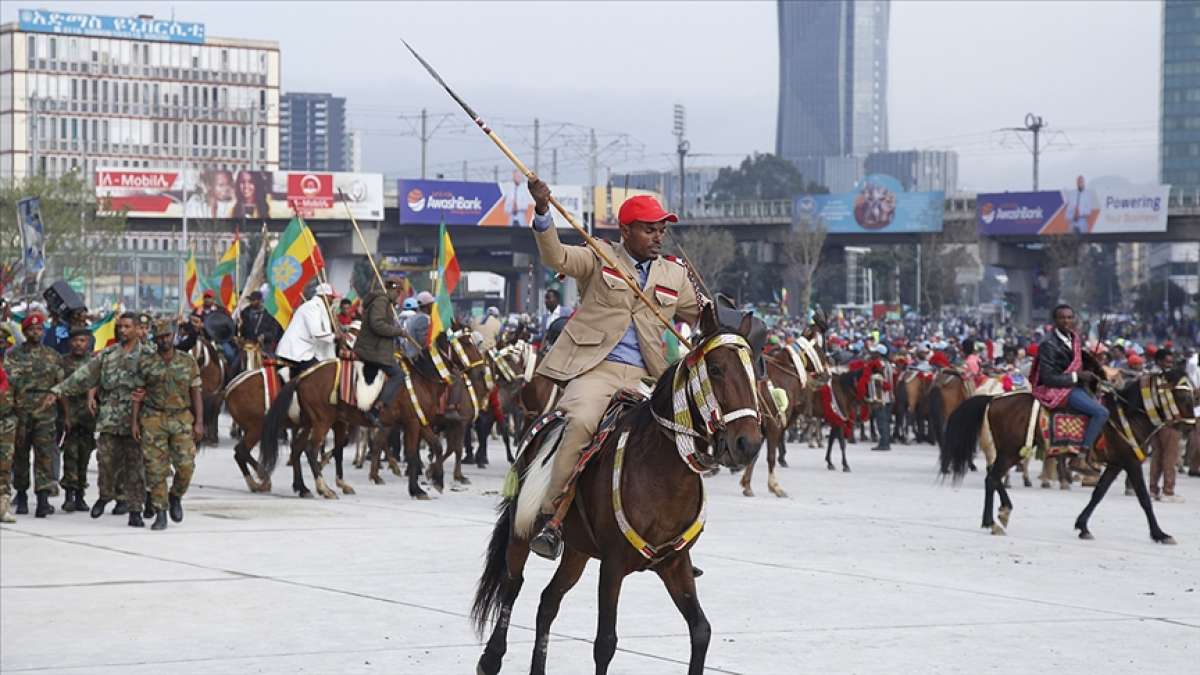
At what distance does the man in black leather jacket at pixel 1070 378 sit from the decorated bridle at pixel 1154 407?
0.17 metres

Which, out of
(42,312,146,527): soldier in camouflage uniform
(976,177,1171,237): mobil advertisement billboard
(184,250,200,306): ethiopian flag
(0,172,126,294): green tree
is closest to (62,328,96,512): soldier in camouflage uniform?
(42,312,146,527): soldier in camouflage uniform

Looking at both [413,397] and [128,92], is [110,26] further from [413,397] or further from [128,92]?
[413,397]

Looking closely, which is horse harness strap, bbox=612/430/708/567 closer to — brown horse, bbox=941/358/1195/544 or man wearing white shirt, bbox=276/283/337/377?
brown horse, bbox=941/358/1195/544

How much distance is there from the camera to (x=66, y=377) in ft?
53.7

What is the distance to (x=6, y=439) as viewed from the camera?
15.6 m

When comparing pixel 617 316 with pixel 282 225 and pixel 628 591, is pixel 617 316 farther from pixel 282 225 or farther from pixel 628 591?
pixel 282 225

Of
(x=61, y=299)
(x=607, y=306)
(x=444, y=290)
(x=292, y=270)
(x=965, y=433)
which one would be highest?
(x=292, y=270)

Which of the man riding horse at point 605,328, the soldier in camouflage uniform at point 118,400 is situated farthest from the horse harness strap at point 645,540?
the soldier in camouflage uniform at point 118,400

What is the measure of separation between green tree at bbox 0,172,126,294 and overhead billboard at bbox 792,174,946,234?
3456 cm

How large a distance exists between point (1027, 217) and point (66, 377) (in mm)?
66107

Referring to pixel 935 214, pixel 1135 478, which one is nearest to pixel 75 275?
pixel 935 214

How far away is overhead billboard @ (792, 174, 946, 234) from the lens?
82.1m

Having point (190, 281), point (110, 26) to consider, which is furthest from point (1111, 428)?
point (110, 26)

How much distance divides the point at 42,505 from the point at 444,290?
23.2 ft
